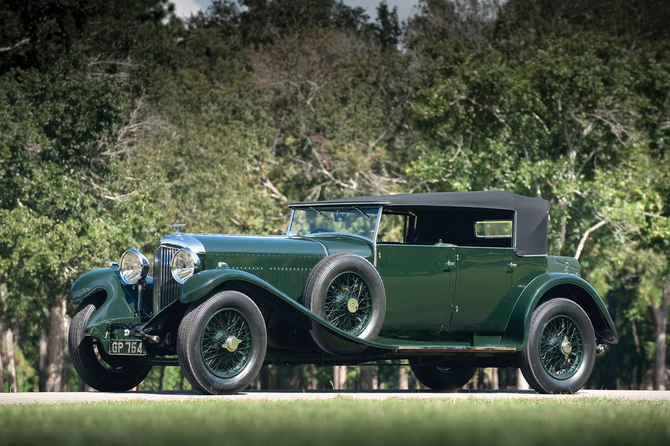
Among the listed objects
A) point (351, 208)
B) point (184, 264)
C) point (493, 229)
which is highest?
point (351, 208)

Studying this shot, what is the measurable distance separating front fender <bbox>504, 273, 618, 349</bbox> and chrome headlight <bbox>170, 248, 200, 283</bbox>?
12.1 feet

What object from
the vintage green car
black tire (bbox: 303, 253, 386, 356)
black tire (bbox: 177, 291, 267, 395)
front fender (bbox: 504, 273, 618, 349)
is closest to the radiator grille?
the vintage green car

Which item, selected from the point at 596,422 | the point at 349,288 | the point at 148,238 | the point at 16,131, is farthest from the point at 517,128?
the point at 596,422

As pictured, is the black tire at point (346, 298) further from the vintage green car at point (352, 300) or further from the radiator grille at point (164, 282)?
the radiator grille at point (164, 282)

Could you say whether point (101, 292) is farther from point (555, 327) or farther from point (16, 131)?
point (16, 131)

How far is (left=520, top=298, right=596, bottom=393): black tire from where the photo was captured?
9.88m

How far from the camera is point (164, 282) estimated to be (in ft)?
30.0

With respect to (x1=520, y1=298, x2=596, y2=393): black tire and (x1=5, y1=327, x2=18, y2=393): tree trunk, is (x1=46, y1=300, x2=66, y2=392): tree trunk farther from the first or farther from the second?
(x1=520, y1=298, x2=596, y2=393): black tire

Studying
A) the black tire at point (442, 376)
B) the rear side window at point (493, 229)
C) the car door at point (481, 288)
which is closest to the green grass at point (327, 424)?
the car door at point (481, 288)

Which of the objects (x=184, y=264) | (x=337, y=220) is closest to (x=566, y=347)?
(x=337, y=220)

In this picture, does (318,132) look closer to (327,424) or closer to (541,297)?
(541,297)

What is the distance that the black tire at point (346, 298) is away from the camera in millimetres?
8695

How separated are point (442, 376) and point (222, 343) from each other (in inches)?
165

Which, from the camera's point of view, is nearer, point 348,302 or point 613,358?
point 348,302
